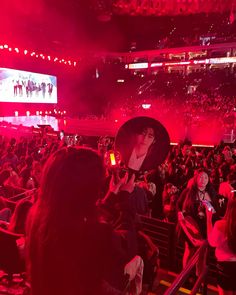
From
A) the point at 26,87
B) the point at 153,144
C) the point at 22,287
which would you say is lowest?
the point at 22,287

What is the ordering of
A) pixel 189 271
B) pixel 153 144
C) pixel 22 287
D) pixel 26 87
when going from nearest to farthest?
1. pixel 189 271
2. pixel 153 144
3. pixel 22 287
4. pixel 26 87

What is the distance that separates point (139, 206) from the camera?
11.7 feet

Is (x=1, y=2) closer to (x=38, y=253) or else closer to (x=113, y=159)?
(x=113, y=159)

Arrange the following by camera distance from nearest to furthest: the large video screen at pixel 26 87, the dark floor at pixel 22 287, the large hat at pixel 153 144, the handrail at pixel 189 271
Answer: the handrail at pixel 189 271 < the large hat at pixel 153 144 < the dark floor at pixel 22 287 < the large video screen at pixel 26 87

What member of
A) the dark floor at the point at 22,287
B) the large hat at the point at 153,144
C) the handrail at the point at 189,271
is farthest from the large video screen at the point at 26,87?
the handrail at the point at 189,271

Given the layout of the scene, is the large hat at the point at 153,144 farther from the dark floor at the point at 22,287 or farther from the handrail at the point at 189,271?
the dark floor at the point at 22,287

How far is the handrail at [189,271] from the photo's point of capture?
202cm

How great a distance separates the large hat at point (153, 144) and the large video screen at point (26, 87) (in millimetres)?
18491

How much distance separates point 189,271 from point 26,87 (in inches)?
847

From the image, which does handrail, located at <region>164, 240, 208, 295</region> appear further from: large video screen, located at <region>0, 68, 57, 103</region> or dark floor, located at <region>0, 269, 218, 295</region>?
large video screen, located at <region>0, 68, 57, 103</region>

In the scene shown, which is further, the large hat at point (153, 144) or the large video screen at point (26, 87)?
the large video screen at point (26, 87)

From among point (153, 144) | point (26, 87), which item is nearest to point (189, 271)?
point (153, 144)

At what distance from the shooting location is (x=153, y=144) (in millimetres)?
2465

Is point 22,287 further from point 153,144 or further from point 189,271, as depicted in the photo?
point 153,144
